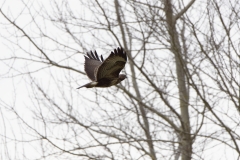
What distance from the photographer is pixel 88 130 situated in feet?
25.4

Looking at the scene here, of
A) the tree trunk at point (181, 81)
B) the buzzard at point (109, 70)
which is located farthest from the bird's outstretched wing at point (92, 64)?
→ the tree trunk at point (181, 81)

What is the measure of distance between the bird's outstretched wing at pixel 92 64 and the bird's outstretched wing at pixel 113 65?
1.15 feet

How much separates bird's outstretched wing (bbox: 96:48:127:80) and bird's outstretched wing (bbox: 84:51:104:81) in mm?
350

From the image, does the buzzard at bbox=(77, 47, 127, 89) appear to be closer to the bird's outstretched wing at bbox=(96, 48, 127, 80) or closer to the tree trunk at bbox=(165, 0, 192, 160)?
the bird's outstretched wing at bbox=(96, 48, 127, 80)

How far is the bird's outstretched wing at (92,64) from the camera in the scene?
19.0 ft

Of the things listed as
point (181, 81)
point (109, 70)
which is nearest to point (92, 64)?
point (109, 70)

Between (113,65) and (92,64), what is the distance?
2.71ft

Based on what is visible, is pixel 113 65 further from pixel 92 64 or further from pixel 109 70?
pixel 92 64

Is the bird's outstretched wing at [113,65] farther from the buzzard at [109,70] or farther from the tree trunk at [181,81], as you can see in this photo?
the tree trunk at [181,81]

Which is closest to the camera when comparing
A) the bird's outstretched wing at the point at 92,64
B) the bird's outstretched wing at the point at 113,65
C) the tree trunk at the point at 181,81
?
the bird's outstretched wing at the point at 113,65

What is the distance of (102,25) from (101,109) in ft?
3.48

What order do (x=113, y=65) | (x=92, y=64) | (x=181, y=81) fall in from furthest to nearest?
(x=181, y=81), (x=92, y=64), (x=113, y=65)

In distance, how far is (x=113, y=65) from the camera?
5195 millimetres

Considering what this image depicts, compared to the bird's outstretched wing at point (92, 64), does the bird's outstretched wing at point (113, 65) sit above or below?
below
